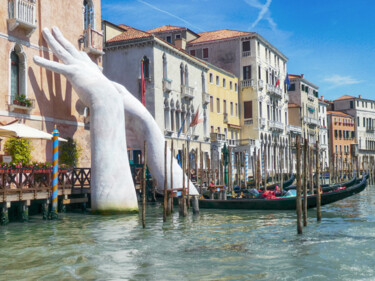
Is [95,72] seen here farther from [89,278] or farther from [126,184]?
[89,278]

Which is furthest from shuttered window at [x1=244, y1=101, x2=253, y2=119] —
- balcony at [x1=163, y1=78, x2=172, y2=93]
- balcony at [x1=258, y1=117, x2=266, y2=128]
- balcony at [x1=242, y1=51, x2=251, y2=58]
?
balcony at [x1=163, y1=78, x2=172, y2=93]

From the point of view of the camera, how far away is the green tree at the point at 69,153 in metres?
19.2

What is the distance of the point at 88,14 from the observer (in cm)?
2144

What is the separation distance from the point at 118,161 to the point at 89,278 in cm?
830

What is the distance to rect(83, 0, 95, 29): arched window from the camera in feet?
70.1

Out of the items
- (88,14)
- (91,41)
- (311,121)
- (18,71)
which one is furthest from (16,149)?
(311,121)

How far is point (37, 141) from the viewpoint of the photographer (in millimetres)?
17781

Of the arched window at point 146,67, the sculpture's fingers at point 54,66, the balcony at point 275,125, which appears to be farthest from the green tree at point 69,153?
the balcony at point 275,125

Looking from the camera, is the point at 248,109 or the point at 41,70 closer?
the point at 41,70

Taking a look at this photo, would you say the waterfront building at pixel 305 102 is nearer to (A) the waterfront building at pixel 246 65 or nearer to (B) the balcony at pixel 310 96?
(B) the balcony at pixel 310 96

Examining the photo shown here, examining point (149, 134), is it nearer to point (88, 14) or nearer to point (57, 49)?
point (57, 49)

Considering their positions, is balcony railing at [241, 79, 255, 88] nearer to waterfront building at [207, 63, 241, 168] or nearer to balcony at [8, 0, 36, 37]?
waterfront building at [207, 63, 241, 168]

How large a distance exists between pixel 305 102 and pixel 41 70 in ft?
139

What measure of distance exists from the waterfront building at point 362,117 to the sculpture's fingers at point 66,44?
187 ft
